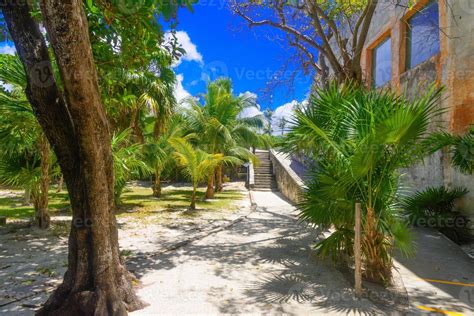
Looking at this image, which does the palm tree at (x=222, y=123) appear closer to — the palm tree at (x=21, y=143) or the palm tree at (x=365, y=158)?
the palm tree at (x=21, y=143)

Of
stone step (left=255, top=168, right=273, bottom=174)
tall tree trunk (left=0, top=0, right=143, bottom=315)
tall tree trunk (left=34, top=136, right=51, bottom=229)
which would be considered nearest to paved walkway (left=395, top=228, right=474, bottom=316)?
tall tree trunk (left=0, top=0, right=143, bottom=315)

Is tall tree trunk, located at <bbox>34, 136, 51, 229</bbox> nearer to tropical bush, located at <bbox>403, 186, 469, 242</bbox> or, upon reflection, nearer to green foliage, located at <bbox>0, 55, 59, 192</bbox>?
green foliage, located at <bbox>0, 55, 59, 192</bbox>

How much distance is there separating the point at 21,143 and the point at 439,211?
10.4 metres

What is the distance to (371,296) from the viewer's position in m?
4.50

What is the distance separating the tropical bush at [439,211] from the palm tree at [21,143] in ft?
28.9

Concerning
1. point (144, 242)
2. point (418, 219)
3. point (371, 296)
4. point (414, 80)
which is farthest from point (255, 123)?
point (371, 296)

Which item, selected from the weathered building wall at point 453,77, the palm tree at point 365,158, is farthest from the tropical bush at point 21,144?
the weathered building wall at point 453,77

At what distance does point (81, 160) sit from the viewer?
3604 millimetres

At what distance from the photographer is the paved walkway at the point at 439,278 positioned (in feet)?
14.1

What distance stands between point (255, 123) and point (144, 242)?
504 inches

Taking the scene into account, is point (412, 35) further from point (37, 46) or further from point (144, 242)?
point (37, 46)

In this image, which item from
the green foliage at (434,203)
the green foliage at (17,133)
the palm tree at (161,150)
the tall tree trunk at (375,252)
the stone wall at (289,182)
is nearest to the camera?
the tall tree trunk at (375,252)

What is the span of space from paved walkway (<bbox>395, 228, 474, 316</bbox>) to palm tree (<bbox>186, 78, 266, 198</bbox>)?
965 centimetres

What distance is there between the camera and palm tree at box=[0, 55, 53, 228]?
6938mm
